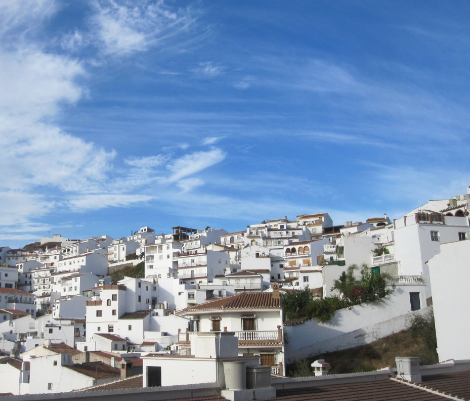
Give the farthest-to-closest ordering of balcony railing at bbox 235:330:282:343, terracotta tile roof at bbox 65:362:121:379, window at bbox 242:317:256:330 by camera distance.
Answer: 1. terracotta tile roof at bbox 65:362:121:379
2. window at bbox 242:317:256:330
3. balcony railing at bbox 235:330:282:343

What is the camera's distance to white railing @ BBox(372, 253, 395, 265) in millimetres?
43000

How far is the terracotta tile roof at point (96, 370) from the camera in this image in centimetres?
3378

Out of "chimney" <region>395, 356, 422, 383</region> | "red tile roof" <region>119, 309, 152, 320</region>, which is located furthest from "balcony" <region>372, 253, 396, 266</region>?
"red tile roof" <region>119, 309, 152, 320</region>

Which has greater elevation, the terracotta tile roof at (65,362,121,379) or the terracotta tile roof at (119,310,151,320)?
the terracotta tile roof at (119,310,151,320)

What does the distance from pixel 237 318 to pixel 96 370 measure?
451 inches

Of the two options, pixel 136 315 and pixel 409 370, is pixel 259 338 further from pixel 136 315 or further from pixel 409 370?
pixel 136 315

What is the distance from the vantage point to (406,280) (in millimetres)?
39281

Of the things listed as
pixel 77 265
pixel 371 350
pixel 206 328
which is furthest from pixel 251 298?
pixel 77 265

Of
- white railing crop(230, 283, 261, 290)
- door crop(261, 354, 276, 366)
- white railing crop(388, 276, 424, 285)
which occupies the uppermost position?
white railing crop(230, 283, 261, 290)

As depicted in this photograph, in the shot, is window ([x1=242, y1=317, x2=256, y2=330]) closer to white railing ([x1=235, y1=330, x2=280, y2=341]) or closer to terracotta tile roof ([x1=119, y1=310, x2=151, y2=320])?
white railing ([x1=235, y1=330, x2=280, y2=341])

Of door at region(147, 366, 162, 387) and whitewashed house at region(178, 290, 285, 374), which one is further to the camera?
whitewashed house at region(178, 290, 285, 374)

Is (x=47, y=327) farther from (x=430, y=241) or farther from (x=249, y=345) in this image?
(x=430, y=241)

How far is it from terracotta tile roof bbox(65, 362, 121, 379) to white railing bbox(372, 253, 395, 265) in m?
23.6

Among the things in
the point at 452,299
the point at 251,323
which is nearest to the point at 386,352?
the point at 452,299
